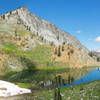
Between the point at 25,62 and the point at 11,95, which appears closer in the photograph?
the point at 11,95

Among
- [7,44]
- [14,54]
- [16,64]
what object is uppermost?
[7,44]

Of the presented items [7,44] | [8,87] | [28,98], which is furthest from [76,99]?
[7,44]

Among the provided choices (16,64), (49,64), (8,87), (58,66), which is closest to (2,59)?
(16,64)

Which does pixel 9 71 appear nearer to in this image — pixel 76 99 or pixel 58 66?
pixel 58 66

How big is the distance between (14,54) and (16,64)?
18680 millimetres

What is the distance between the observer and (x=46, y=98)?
5269 centimetres

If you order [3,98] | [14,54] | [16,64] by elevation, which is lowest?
[3,98]

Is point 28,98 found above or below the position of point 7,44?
below

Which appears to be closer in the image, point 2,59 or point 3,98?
point 3,98

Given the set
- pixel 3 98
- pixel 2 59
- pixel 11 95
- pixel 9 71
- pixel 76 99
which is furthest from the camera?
pixel 2 59

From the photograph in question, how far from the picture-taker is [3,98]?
56781 millimetres

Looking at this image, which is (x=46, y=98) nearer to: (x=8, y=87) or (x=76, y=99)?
(x=76, y=99)

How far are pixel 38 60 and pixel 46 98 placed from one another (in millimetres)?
130566

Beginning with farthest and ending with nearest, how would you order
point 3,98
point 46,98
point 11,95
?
point 11,95 → point 3,98 → point 46,98
